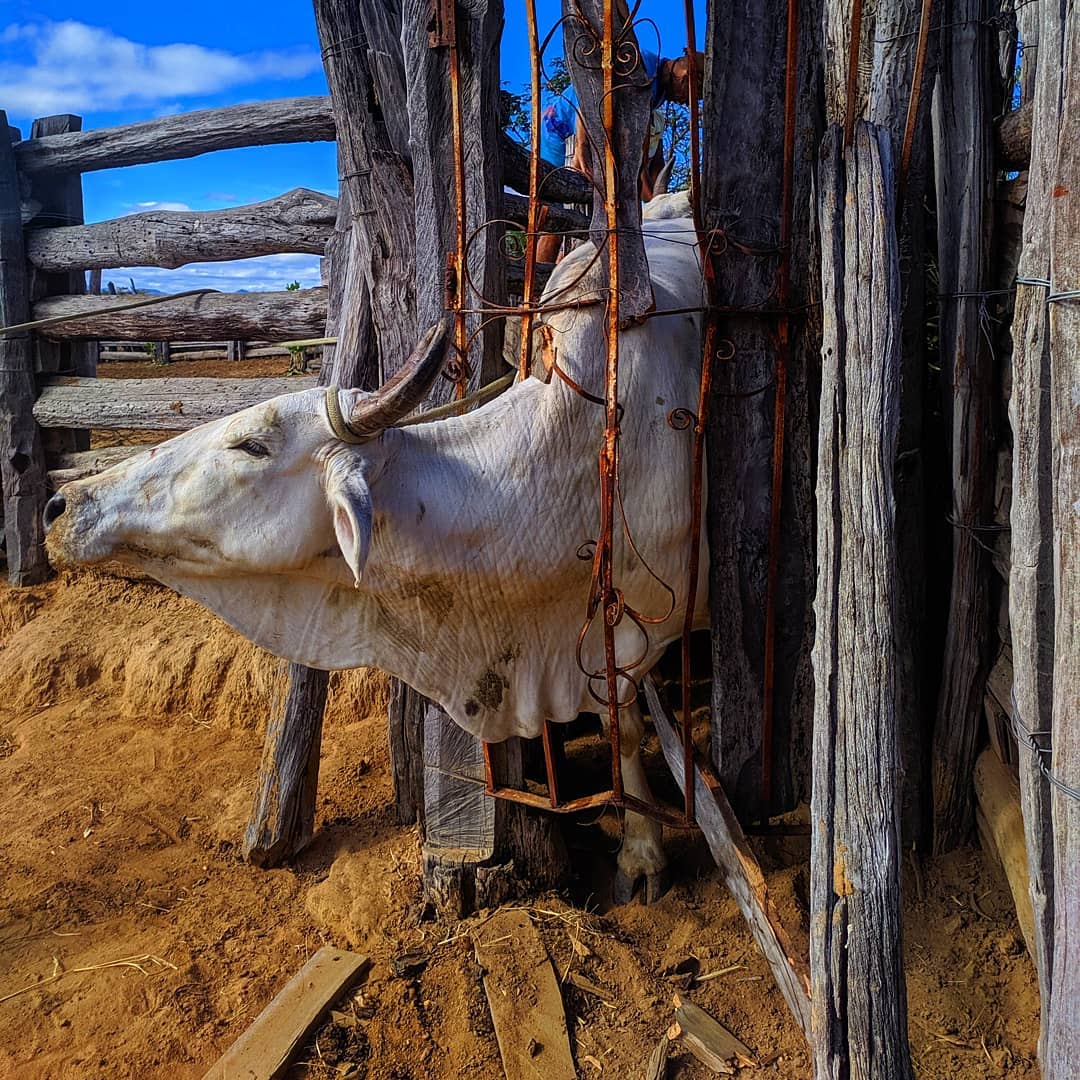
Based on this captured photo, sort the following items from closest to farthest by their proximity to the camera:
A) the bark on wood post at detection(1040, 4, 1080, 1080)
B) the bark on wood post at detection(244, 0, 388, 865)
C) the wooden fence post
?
the bark on wood post at detection(1040, 4, 1080, 1080), the bark on wood post at detection(244, 0, 388, 865), the wooden fence post

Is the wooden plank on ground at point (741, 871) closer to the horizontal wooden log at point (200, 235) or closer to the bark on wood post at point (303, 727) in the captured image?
the bark on wood post at point (303, 727)

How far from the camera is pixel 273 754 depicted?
3633 mm

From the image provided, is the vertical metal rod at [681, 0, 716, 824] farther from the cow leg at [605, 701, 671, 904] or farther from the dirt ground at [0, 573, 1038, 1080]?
the dirt ground at [0, 573, 1038, 1080]

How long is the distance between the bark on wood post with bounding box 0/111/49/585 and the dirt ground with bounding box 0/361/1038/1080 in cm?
190

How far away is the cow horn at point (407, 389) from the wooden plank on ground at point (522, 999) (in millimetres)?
1680

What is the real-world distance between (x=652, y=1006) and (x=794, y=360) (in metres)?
1.89

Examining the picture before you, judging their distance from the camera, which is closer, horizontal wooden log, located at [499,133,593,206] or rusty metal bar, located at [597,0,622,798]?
rusty metal bar, located at [597,0,622,798]

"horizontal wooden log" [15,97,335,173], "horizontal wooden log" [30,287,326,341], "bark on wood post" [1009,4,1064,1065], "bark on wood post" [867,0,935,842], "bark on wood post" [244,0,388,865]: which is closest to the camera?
"bark on wood post" [1009,4,1064,1065]

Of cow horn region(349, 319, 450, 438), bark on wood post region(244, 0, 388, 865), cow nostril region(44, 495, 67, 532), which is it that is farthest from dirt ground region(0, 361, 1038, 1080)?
cow horn region(349, 319, 450, 438)

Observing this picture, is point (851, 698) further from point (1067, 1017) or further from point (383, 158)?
point (383, 158)

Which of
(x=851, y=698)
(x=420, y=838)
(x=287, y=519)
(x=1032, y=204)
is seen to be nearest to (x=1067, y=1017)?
(x=851, y=698)

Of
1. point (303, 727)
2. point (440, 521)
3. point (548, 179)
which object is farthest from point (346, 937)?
point (548, 179)

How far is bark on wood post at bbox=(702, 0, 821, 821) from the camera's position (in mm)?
2535

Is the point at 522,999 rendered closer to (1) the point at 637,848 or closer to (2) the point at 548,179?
(1) the point at 637,848
